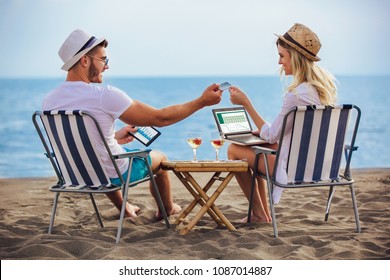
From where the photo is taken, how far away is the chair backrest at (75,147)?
15.3 feet

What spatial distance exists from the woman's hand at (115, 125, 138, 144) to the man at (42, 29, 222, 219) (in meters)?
0.25

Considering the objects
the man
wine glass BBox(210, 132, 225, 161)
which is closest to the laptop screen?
wine glass BBox(210, 132, 225, 161)

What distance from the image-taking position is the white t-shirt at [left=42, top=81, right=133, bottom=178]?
477cm

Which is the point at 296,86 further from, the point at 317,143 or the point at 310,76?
the point at 317,143

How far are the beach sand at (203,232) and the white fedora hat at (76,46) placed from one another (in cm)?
116

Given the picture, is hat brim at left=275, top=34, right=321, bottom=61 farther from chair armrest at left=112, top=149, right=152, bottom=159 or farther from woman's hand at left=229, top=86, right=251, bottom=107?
chair armrest at left=112, top=149, right=152, bottom=159

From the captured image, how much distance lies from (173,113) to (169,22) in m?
28.1

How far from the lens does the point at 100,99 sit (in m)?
4.76

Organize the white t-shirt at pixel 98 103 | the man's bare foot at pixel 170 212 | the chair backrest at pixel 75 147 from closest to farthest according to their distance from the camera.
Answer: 1. the chair backrest at pixel 75 147
2. the white t-shirt at pixel 98 103
3. the man's bare foot at pixel 170 212

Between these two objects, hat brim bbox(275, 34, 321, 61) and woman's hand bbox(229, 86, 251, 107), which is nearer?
hat brim bbox(275, 34, 321, 61)

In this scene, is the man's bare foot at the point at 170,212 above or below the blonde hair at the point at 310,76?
below

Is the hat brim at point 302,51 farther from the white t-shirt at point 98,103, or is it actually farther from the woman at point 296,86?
the white t-shirt at point 98,103

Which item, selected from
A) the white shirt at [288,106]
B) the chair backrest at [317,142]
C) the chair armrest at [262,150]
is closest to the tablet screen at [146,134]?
the chair armrest at [262,150]
